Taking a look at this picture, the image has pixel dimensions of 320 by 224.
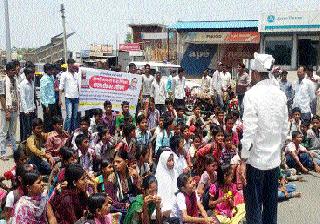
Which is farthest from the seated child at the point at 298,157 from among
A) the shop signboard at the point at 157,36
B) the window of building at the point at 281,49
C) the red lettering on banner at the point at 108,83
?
the shop signboard at the point at 157,36

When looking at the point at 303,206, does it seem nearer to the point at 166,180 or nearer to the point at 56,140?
the point at 166,180

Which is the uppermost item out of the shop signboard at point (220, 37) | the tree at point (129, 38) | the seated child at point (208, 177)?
the tree at point (129, 38)

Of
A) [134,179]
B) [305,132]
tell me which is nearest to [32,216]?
[134,179]

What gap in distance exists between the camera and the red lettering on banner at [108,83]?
9.44m

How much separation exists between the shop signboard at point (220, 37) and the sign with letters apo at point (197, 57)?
1.98 ft

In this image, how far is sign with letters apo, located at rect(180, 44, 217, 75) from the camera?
29.2m

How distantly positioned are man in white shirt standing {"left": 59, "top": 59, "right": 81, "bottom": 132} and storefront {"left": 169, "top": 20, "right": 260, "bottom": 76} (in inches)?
753

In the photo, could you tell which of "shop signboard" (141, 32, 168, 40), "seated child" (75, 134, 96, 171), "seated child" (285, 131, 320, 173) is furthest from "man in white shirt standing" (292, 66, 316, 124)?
"shop signboard" (141, 32, 168, 40)

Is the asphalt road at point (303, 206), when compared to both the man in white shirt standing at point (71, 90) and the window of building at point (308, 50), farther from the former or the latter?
the window of building at point (308, 50)

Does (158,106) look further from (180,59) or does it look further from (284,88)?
(180,59)

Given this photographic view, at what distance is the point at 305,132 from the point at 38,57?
97.0 ft

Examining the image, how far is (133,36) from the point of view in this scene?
1652 inches

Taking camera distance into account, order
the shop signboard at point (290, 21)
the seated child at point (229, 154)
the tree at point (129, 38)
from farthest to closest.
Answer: the tree at point (129, 38) < the shop signboard at point (290, 21) < the seated child at point (229, 154)

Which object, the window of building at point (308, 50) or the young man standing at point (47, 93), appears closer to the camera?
the young man standing at point (47, 93)
